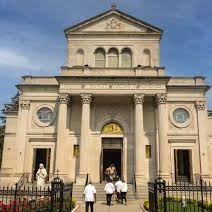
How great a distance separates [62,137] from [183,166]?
10.9 meters

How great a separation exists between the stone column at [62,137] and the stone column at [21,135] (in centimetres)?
364

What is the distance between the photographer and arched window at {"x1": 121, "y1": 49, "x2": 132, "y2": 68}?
28875 mm

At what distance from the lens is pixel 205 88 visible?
27578mm

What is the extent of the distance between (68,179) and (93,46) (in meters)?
12.5

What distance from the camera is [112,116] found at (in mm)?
27422

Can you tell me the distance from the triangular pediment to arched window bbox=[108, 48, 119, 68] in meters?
2.07

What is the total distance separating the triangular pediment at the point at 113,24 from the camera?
29.2 m

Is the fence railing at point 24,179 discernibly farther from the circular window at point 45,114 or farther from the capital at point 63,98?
the capital at point 63,98

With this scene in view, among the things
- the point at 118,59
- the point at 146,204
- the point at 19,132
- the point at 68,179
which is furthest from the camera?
the point at 118,59

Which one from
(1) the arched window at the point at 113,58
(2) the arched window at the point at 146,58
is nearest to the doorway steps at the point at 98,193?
(1) the arched window at the point at 113,58

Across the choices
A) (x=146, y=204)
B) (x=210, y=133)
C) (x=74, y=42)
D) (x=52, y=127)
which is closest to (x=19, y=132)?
(x=52, y=127)

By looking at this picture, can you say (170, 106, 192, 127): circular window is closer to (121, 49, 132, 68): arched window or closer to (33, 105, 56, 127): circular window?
(121, 49, 132, 68): arched window


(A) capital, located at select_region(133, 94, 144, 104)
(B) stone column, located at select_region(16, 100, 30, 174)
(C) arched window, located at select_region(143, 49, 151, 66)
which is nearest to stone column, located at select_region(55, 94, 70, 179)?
(B) stone column, located at select_region(16, 100, 30, 174)

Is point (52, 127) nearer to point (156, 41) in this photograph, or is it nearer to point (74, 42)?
point (74, 42)
